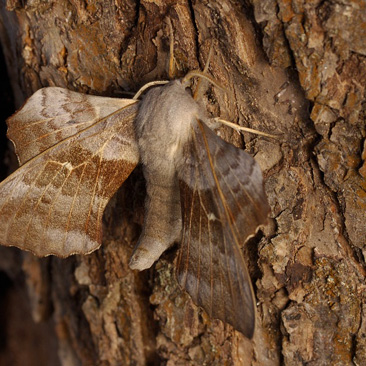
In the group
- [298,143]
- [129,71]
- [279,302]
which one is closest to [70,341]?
[279,302]

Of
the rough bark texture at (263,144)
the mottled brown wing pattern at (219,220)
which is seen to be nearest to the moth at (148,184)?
the mottled brown wing pattern at (219,220)

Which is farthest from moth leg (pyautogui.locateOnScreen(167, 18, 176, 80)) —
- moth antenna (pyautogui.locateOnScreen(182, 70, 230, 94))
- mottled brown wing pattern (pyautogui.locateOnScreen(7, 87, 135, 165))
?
mottled brown wing pattern (pyautogui.locateOnScreen(7, 87, 135, 165))

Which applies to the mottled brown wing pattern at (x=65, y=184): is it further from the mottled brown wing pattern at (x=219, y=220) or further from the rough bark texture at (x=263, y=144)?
the mottled brown wing pattern at (x=219, y=220)

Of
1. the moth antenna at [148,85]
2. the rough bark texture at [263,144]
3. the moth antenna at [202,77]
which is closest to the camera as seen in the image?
the rough bark texture at [263,144]

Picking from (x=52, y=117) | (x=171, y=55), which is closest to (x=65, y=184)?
(x=52, y=117)

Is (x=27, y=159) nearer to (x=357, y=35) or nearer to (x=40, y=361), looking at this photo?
(x=357, y=35)

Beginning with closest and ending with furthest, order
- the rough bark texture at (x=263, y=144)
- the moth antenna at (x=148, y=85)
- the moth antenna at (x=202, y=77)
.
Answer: the rough bark texture at (x=263, y=144)
the moth antenna at (x=202, y=77)
the moth antenna at (x=148, y=85)
